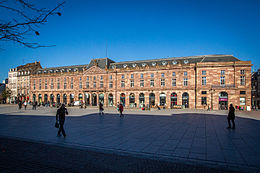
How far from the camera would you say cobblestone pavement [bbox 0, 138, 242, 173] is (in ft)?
18.5

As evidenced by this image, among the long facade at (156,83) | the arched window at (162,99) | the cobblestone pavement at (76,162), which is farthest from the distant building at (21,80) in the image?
the cobblestone pavement at (76,162)

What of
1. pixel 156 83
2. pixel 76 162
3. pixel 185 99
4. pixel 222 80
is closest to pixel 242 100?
pixel 222 80

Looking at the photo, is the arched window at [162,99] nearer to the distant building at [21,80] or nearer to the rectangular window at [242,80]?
the rectangular window at [242,80]

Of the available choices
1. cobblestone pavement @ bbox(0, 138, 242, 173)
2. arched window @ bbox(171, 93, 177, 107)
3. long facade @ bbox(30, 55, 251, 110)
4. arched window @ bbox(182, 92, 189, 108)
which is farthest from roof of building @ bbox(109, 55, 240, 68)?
cobblestone pavement @ bbox(0, 138, 242, 173)

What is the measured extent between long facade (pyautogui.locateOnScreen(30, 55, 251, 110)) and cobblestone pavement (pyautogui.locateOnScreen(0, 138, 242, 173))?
3705 centimetres

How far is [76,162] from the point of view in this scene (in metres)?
6.32

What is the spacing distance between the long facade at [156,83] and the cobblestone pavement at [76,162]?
37.1m

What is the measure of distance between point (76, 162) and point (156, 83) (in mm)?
43998

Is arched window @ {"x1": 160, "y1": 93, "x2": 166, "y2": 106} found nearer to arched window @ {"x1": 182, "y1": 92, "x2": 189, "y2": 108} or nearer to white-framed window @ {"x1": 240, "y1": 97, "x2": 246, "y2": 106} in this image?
arched window @ {"x1": 182, "y1": 92, "x2": 189, "y2": 108}

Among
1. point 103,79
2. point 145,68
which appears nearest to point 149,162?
point 145,68

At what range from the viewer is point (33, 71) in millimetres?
75312

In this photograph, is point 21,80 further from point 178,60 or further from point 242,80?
point 242,80

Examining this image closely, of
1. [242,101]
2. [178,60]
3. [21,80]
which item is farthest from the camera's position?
[21,80]

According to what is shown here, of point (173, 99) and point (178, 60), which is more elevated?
point (178, 60)
